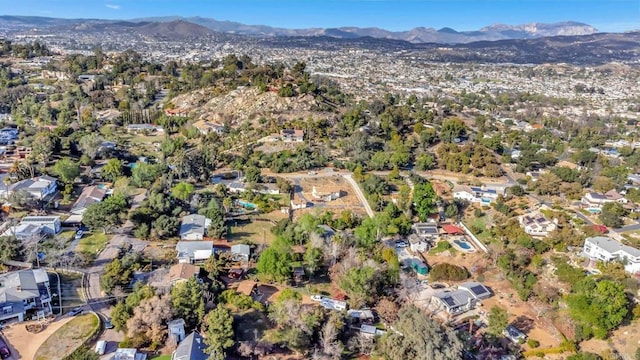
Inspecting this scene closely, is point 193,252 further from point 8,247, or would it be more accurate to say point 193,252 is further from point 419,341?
point 419,341

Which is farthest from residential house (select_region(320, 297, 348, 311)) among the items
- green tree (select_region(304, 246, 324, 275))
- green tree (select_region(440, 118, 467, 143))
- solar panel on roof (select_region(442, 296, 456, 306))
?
green tree (select_region(440, 118, 467, 143))

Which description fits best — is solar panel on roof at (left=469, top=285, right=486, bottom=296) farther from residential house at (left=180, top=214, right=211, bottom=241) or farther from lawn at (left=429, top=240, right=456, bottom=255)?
residential house at (left=180, top=214, right=211, bottom=241)

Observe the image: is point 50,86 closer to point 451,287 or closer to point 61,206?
point 61,206

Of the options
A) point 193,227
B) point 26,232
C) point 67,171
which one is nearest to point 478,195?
point 193,227

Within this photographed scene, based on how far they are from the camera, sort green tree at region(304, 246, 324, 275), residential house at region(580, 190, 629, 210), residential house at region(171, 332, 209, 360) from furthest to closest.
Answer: residential house at region(580, 190, 629, 210) → green tree at region(304, 246, 324, 275) → residential house at region(171, 332, 209, 360)

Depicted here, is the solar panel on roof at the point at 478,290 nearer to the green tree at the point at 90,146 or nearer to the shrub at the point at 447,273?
the shrub at the point at 447,273
